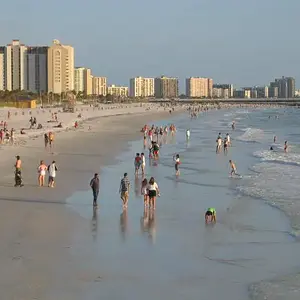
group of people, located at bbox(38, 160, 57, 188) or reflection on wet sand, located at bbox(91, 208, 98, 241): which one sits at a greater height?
group of people, located at bbox(38, 160, 57, 188)

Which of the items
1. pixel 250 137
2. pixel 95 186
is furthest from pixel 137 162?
pixel 250 137

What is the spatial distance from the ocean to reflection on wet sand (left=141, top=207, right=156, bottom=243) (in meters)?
0.02

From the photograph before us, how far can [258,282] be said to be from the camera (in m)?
8.13

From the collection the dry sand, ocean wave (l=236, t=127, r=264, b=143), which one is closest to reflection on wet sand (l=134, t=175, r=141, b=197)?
the dry sand

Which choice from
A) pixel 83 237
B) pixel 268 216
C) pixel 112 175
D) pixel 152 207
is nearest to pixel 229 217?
pixel 268 216

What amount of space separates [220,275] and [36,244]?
328cm

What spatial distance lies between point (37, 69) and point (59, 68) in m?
5.86

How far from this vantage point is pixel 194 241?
1045 cm

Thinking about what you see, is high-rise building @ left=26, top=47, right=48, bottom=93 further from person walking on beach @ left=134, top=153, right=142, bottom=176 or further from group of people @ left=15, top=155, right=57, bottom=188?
group of people @ left=15, top=155, right=57, bottom=188

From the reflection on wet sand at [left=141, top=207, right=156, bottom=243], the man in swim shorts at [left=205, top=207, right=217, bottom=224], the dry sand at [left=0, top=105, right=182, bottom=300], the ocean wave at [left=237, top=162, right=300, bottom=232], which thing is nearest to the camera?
the dry sand at [left=0, top=105, right=182, bottom=300]

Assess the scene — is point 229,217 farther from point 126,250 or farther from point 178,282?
point 178,282

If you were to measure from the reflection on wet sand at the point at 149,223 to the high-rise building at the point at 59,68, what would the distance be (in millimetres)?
137509

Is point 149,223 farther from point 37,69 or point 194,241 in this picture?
point 37,69

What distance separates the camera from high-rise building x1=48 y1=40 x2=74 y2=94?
149500 millimetres
